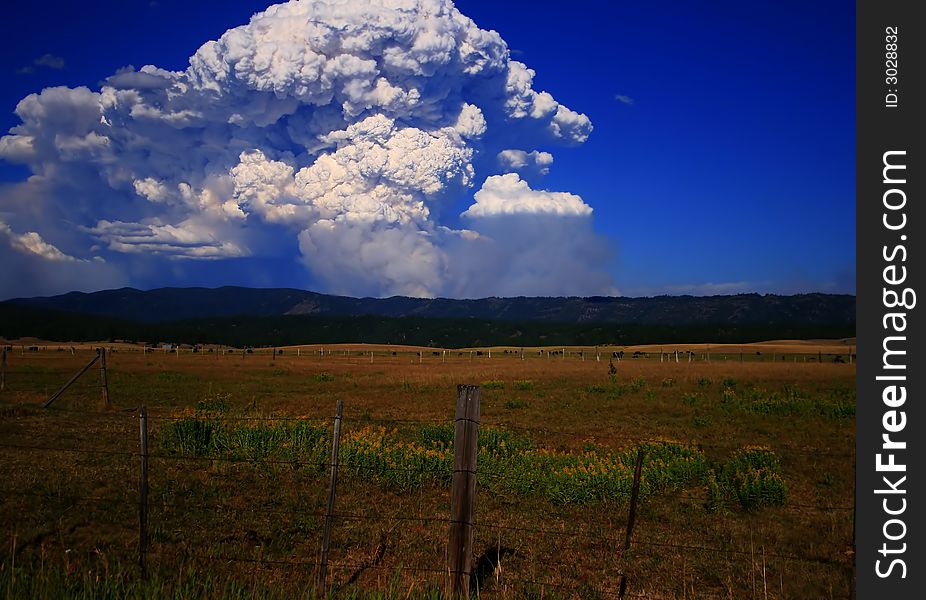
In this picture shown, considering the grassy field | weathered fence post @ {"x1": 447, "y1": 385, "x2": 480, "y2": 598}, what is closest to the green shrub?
the grassy field

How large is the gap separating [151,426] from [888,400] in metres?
16.2

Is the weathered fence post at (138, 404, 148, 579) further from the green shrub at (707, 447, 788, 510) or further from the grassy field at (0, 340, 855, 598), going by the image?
the green shrub at (707, 447, 788, 510)

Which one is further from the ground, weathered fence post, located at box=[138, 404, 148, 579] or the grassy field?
weathered fence post, located at box=[138, 404, 148, 579]

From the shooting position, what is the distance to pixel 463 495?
17.0ft

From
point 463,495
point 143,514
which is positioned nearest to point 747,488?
point 463,495

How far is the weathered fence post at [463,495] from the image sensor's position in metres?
5.10

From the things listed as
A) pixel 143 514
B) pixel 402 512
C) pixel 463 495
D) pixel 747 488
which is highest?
pixel 463 495

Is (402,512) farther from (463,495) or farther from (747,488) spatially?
(747,488)

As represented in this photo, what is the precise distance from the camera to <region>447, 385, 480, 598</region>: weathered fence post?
16.7 feet

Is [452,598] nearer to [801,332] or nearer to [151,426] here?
[151,426]

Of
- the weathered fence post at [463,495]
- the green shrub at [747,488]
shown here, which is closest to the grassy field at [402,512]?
the green shrub at [747,488]

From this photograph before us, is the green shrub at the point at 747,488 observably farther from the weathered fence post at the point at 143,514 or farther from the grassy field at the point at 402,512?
the weathered fence post at the point at 143,514

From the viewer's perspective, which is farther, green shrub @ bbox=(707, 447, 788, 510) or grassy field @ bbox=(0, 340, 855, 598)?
green shrub @ bbox=(707, 447, 788, 510)

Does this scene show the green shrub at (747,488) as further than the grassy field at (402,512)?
Yes
